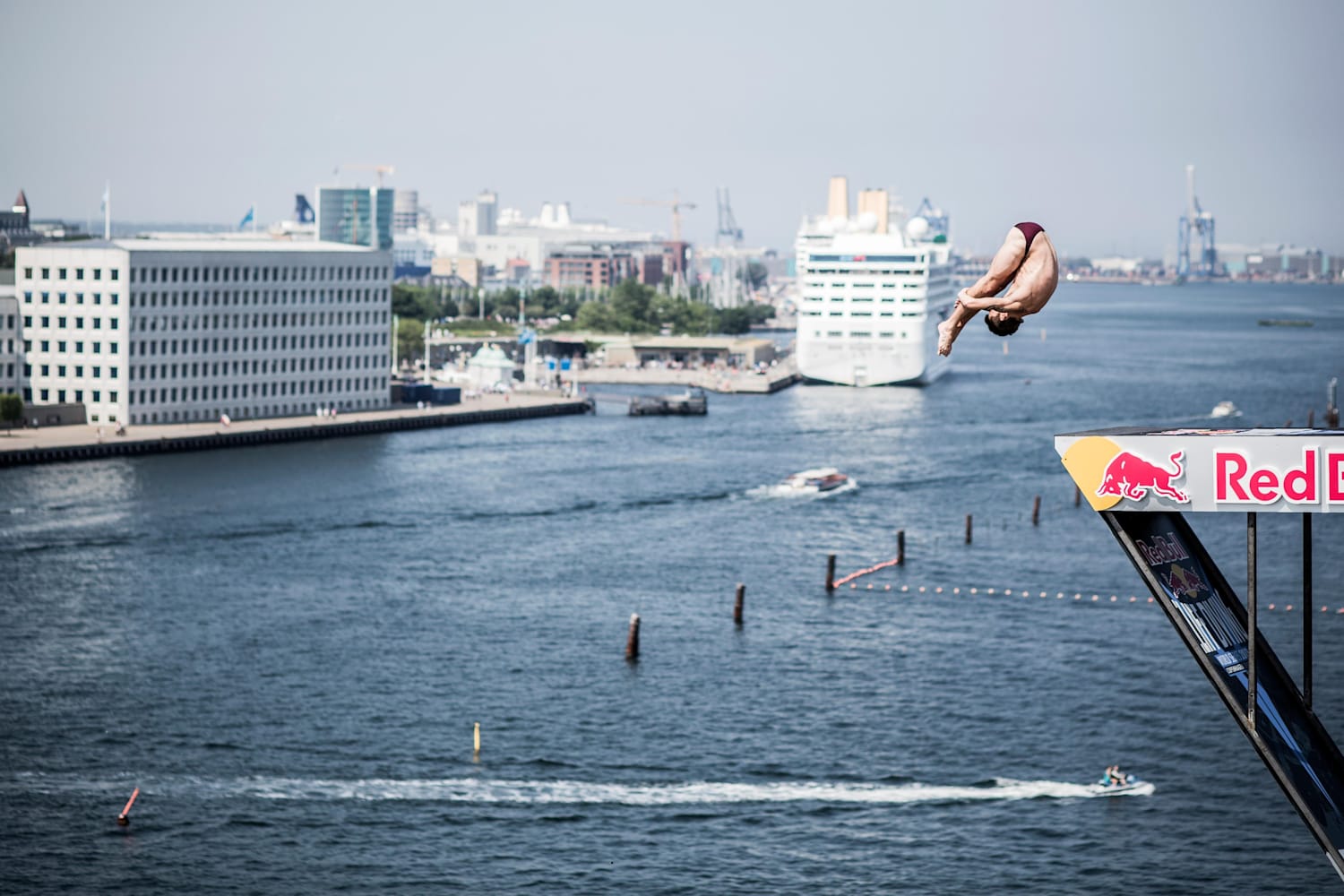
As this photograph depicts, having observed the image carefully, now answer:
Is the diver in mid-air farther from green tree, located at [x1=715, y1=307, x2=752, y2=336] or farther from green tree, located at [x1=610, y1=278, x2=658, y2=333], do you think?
green tree, located at [x1=715, y1=307, x2=752, y2=336]

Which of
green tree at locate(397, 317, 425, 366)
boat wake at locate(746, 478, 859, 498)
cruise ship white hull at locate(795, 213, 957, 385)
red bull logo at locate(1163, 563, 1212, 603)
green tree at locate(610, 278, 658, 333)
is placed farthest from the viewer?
green tree at locate(610, 278, 658, 333)

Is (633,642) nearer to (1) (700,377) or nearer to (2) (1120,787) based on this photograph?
(2) (1120,787)

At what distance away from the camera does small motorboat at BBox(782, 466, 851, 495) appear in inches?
2237

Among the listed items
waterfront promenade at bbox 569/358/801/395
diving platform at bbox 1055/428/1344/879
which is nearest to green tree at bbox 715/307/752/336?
waterfront promenade at bbox 569/358/801/395

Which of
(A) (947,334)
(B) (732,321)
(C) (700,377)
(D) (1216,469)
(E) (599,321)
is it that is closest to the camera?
(A) (947,334)

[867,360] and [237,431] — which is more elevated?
[867,360]

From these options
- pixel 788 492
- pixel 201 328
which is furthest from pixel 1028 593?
pixel 201 328

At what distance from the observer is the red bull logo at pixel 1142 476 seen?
1002 cm

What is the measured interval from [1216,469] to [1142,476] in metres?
0.39

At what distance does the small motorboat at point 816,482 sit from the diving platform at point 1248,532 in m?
45.1

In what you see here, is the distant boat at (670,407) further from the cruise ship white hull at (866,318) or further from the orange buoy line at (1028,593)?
the orange buoy line at (1028,593)

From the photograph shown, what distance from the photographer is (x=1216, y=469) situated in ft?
32.6

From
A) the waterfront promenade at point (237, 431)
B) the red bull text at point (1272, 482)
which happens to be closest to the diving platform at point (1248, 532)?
the red bull text at point (1272, 482)

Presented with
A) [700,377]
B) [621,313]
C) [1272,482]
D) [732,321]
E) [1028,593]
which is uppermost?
[621,313]
